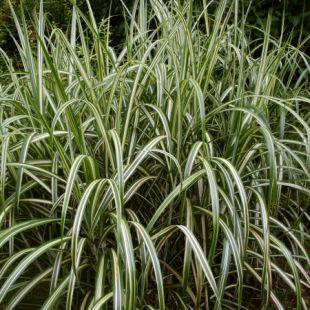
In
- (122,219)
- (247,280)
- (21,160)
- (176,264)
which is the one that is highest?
(21,160)

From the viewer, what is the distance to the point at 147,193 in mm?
2115

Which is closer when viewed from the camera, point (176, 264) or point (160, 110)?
point (160, 110)

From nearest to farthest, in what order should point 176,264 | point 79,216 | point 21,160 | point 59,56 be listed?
1. point 79,216
2. point 21,160
3. point 176,264
4. point 59,56

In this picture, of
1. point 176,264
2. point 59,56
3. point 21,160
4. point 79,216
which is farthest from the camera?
point 59,56

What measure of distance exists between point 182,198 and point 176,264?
1.23ft

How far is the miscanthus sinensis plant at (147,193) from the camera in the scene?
1753 millimetres

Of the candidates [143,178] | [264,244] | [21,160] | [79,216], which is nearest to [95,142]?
[143,178]

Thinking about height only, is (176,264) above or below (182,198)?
below

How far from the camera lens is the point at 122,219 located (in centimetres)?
171

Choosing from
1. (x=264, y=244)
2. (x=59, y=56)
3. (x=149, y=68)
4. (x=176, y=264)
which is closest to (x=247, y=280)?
(x=176, y=264)

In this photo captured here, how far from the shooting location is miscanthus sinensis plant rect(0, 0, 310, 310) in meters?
1.75

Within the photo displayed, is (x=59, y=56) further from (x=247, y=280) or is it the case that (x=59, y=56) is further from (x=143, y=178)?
(x=247, y=280)

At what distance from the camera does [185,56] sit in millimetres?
2188

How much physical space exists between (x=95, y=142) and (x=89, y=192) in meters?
0.59
